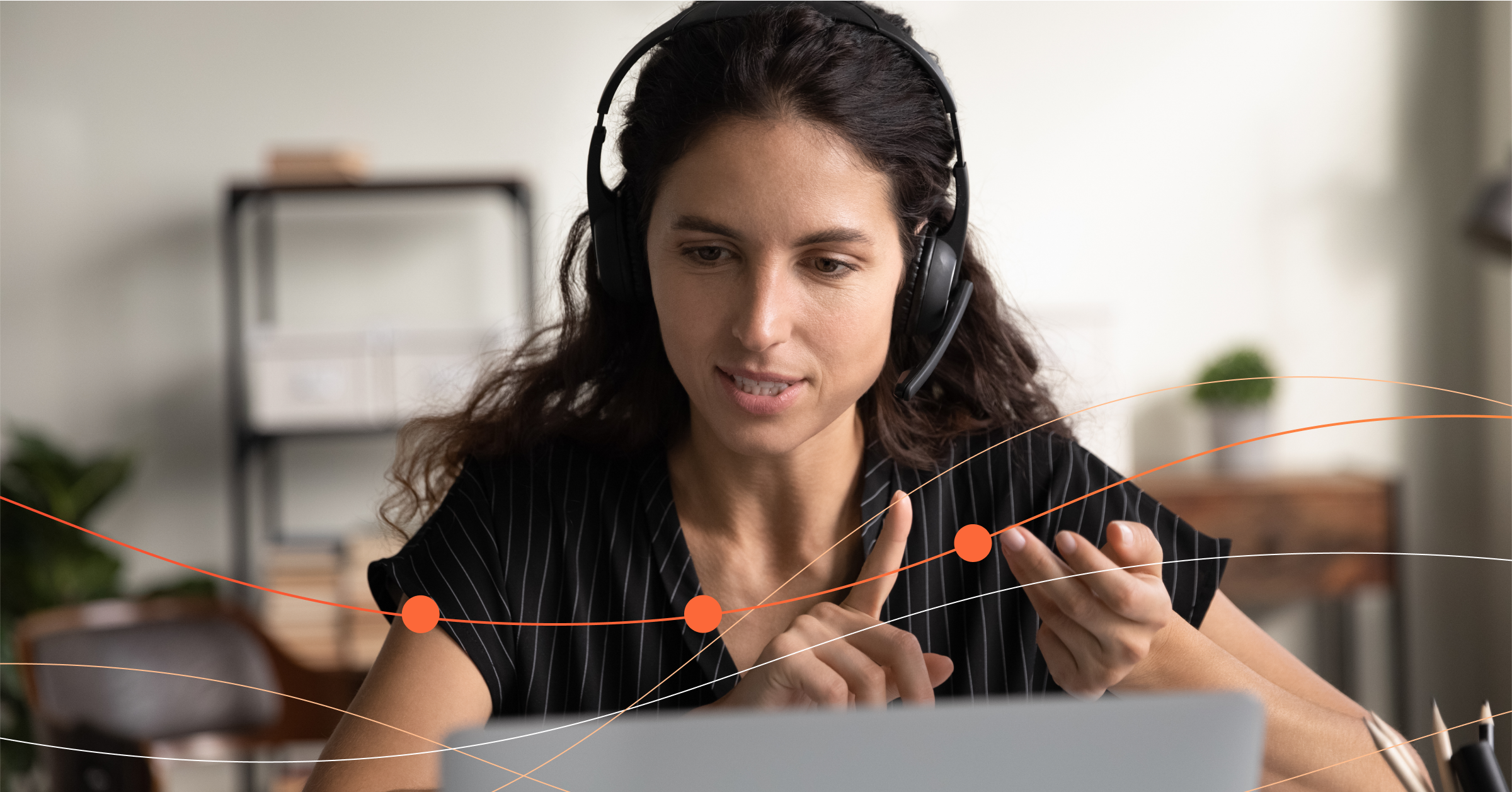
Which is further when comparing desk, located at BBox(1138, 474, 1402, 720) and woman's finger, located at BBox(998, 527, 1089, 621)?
desk, located at BBox(1138, 474, 1402, 720)

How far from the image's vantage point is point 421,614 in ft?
1.91

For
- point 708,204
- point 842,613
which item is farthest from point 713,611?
point 708,204

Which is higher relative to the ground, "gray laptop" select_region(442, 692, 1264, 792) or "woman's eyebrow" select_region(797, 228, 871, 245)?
"woman's eyebrow" select_region(797, 228, 871, 245)

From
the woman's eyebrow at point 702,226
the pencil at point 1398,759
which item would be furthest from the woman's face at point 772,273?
the pencil at point 1398,759

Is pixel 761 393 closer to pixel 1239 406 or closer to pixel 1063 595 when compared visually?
pixel 1063 595

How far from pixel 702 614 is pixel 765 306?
0.70 feet

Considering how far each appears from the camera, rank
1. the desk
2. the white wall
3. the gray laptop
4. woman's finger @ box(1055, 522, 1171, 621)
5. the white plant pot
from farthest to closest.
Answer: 1. the white plant pot
2. the desk
3. the white wall
4. woman's finger @ box(1055, 522, 1171, 621)
5. the gray laptop

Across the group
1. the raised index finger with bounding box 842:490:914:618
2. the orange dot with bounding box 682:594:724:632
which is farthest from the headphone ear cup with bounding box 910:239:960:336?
the orange dot with bounding box 682:594:724:632

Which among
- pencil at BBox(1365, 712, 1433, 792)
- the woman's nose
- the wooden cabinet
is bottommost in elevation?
the wooden cabinet

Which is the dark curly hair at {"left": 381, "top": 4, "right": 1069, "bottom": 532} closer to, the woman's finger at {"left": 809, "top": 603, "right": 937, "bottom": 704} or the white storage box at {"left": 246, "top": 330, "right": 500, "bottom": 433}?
the woman's finger at {"left": 809, "top": 603, "right": 937, "bottom": 704}

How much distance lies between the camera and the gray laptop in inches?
13.9

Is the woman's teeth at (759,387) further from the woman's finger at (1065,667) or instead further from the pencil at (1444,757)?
the pencil at (1444,757)

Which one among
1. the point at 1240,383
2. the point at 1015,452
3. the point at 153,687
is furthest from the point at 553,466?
the point at 1240,383

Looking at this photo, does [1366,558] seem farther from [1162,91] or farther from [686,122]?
[686,122]
